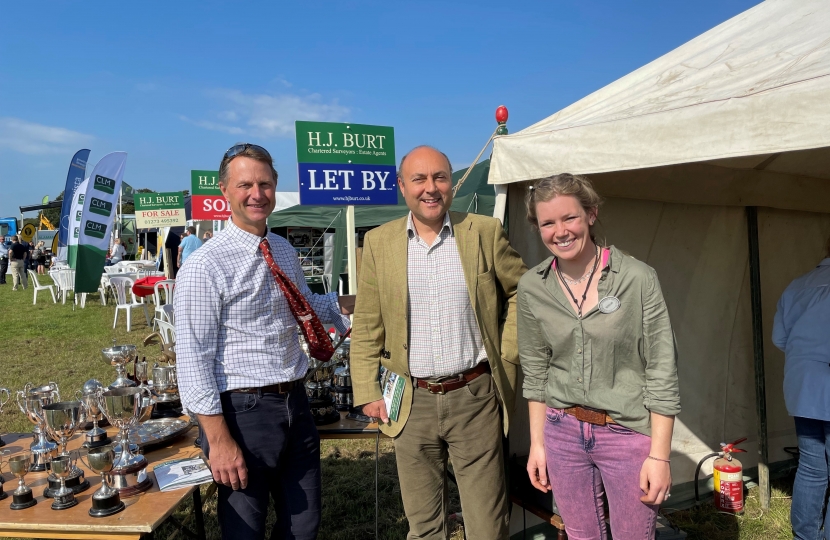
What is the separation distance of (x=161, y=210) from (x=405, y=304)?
41.7 ft

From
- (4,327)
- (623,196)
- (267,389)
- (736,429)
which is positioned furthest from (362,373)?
(4,327)

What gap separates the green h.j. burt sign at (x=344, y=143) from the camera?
4.45 metres

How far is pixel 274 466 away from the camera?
188 centimetres

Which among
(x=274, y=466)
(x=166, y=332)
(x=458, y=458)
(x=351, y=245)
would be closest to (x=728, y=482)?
(x=458, y=458)

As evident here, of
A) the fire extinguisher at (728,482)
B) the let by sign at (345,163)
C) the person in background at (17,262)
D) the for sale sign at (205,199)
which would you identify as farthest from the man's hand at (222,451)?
the person in background at (17,262)

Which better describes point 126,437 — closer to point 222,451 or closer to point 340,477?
point 222,451

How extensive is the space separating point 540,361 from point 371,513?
2.21 metres

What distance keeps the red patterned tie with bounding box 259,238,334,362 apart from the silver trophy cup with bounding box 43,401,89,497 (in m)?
0.97

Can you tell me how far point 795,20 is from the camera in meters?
2.45

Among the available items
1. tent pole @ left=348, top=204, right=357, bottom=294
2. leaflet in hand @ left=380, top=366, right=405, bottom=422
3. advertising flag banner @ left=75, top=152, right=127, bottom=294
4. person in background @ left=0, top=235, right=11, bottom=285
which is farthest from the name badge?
person in background @ left=0, top=235, right=11, bottom=285

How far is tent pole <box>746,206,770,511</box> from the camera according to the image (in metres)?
3.28

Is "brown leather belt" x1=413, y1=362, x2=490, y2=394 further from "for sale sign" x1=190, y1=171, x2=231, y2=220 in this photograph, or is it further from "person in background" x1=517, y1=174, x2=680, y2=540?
"for sale sign" x1=190, y1=171, x2=231, y2=220

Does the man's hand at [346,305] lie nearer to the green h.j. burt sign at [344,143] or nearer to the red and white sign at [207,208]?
the green h.j. burt sign at [344,143]

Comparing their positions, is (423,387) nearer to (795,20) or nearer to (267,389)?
(267,389)
